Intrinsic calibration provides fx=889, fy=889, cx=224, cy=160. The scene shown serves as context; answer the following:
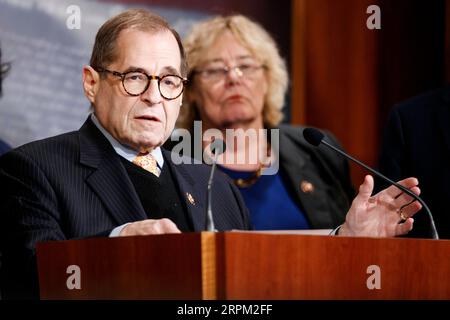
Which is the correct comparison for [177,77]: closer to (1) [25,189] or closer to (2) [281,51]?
(1) [25,189]

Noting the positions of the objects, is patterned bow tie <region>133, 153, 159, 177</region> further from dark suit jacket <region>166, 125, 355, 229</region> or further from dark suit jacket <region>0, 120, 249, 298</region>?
dark suit jacket <region>166, 125, 355, 229</region>

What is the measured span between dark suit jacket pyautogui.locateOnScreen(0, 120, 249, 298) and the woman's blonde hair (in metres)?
1.15

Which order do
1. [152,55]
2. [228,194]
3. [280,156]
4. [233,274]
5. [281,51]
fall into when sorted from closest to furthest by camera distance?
[233,274]
[152,55]
[228,194]
[280,156]
[281,51]

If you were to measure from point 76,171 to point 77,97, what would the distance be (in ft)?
4.43

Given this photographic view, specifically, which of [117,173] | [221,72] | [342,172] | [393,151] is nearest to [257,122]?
[221,72]

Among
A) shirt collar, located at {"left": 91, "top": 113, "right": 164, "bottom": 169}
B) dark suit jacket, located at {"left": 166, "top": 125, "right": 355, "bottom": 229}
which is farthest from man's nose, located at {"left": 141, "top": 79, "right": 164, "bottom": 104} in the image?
dark suit jacket, located at {"left": 166, "top": 125, "right": 355, "bottom": 229}

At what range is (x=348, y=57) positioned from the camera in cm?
412

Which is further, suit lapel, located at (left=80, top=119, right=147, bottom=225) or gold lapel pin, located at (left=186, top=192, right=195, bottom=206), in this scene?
gold lapel pin, located at (left=186, top=192, right=195, bottom=206)

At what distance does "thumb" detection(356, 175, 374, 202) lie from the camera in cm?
206

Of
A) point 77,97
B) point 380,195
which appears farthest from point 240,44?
point 380,195

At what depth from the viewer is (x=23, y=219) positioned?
194cm

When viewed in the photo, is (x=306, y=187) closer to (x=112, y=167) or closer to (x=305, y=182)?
(x=305, y=182)

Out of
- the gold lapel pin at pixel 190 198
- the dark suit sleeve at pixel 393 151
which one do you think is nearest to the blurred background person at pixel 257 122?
the dark suit sleeve at pixel 393 151

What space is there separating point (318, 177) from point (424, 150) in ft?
1.53
